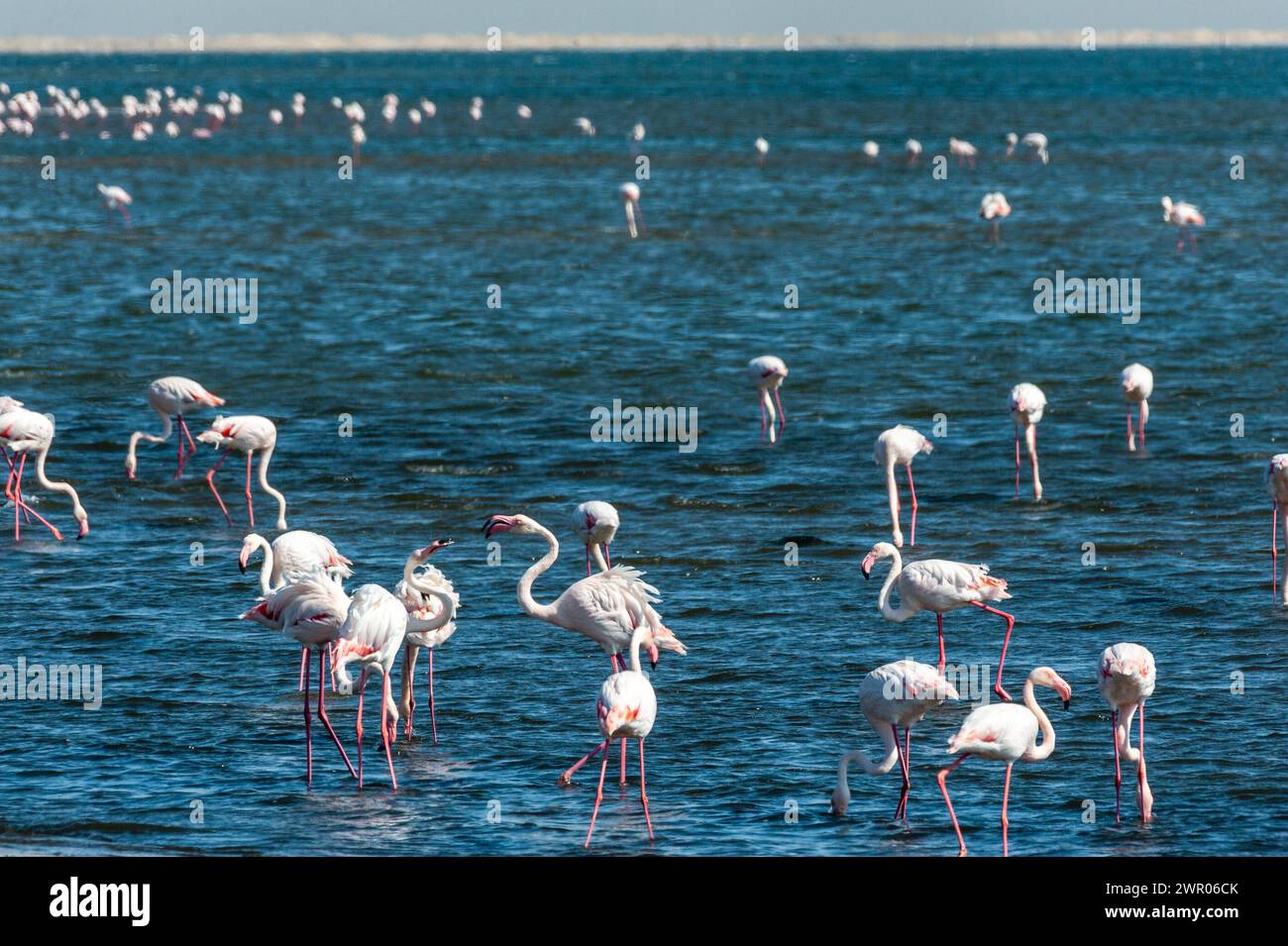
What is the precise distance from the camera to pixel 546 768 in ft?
33.9

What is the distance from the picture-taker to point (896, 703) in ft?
31.0

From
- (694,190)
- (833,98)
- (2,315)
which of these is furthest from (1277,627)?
(833,98)

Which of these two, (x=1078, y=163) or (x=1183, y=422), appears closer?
(x=1183, y=422)

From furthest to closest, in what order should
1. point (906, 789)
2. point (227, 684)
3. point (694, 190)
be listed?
point (694, 190) < point (227, 684) < point (906, 789)

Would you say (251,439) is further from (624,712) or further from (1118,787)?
(1118,787)

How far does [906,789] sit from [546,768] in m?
1.94

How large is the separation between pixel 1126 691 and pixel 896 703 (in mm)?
1159

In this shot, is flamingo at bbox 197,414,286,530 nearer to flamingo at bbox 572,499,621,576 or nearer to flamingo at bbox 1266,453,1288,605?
flamingo at bbox 572,499,621,576

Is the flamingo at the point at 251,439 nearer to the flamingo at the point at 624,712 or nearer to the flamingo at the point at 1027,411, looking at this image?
the flamingo at the point at 1027,411

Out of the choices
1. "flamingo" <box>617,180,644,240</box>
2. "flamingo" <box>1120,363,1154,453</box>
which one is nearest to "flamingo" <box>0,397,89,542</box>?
"flamingo" <box>1120,363,1154,453</box>

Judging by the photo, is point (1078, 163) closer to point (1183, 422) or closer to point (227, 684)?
point (1183, 422)

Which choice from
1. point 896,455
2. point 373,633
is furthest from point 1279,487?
point 373,633

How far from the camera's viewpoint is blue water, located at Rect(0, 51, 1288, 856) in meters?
9.87

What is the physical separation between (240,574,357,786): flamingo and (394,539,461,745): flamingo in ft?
1.16
